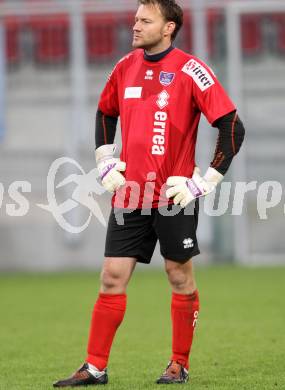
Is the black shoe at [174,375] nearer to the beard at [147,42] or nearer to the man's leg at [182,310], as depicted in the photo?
the man's leg at [182,310]

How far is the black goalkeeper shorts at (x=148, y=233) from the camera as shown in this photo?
215 inches

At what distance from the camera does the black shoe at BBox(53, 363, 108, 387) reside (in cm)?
532

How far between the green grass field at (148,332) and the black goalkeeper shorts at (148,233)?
0.63 meters

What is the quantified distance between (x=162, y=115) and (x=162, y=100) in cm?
7

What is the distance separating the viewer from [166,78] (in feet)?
18.0

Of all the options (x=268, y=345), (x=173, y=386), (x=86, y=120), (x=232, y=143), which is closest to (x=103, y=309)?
(x=173, y=386)

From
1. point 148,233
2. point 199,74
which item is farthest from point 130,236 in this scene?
point 199,74

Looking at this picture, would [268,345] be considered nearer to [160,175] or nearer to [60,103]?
[160,175]

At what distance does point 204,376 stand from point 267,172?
27.2 ft

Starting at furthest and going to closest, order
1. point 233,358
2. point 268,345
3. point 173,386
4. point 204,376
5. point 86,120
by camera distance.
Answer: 1. point 86,120
2. point 268,345
3. point 233,358
4. point 204,376
5. point 173,386

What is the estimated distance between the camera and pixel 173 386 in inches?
209

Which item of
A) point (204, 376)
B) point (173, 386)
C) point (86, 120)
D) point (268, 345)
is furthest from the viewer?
point (86, 120)

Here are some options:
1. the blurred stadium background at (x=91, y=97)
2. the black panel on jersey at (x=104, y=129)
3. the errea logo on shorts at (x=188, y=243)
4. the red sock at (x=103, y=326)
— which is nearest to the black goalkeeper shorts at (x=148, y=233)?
the errea logo on shorts at (x=188, y=243)

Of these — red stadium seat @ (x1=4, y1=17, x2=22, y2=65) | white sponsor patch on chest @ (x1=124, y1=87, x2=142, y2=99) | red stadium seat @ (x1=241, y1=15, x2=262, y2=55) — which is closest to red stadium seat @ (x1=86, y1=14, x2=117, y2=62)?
red stadium seat @ (x1=4, y1=17, x2=22, y2=65)
